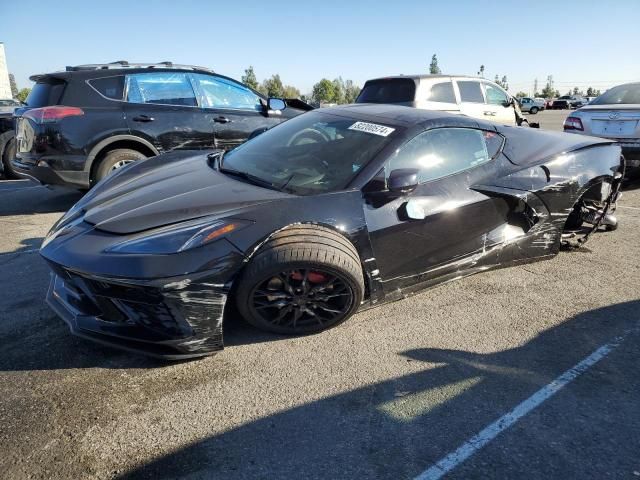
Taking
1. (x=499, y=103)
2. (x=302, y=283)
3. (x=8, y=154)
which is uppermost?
(x=499, y=103)

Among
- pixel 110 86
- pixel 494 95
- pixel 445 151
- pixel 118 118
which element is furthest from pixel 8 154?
pixel 494 95

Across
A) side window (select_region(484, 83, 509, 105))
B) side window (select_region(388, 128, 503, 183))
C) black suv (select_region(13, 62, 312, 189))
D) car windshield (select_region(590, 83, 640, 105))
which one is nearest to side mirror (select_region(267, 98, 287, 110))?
black suv (select_region(13, 62, 312, 189))

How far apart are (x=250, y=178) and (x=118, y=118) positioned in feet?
10.3

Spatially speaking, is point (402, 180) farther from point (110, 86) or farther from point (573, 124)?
point (573, 124)

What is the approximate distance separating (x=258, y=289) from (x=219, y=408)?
2.16 ft

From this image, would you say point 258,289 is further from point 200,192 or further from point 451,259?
point 451,259

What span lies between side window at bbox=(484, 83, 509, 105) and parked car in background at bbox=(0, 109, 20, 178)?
27.4ft

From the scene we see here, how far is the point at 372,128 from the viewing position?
3.31m

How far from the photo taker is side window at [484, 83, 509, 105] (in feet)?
29.6

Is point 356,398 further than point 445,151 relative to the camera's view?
No

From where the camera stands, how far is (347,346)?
2.81 metres

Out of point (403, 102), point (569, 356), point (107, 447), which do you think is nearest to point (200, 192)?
point (107, 447)

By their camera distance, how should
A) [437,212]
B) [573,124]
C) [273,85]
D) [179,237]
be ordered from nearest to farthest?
[179,237], [437,212], [573,124], [273,85]

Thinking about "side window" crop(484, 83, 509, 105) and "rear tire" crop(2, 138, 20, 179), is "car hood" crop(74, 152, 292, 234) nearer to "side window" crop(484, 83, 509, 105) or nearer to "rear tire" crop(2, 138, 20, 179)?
"rear tire" crop(2, 138, 20, 179)
